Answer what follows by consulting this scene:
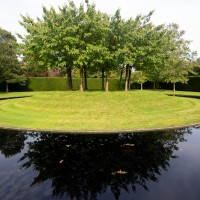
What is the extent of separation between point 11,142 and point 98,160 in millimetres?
5675

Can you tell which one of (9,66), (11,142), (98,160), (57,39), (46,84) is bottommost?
(11,142)

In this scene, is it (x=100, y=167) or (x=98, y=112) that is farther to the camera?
(x=98, y=112)

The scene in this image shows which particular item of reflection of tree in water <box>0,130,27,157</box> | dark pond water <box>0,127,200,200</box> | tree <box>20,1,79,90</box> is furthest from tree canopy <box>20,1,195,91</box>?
dark pond water <box>0,127,200,200</box>

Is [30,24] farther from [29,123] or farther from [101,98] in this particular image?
[29,123]

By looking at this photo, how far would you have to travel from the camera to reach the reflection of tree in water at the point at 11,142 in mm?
11656

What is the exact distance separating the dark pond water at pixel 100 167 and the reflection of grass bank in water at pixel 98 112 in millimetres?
2699

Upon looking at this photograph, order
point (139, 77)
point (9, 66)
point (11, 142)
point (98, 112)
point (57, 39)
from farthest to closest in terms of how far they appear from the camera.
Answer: point (139, 77), point (9, 66), point (57, 39), point (98, 112), point (11, 142)

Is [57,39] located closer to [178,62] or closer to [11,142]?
[11,142]

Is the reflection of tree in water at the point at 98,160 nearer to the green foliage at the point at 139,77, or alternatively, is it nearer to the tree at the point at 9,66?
the tree at the point at 9,66

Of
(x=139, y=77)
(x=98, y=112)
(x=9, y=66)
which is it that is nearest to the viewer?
(x=98, y=112)

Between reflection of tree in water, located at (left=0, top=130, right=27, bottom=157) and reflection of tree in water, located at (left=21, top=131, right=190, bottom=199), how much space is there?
0.68 metres

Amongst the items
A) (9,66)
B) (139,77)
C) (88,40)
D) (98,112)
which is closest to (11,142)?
(98,112)

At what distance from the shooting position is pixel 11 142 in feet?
42.9

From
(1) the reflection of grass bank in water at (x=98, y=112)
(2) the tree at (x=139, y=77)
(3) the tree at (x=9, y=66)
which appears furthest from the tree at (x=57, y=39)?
(2) the tree at (x=139, y=77)
